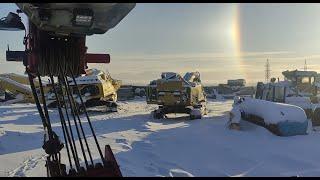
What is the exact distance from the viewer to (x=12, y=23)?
3414 millimetres

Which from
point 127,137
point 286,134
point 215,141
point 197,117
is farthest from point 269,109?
point 197,117

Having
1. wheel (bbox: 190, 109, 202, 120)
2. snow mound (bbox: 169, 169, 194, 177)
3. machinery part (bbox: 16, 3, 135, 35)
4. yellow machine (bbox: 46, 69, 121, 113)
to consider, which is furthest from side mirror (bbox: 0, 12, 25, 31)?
yellow machine (bbox: 46, 69, 121, 113)

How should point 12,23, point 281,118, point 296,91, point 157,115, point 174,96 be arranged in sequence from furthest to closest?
point 296,91 < point 157,115 < point 174,96 < point 281,118 < point 12,23

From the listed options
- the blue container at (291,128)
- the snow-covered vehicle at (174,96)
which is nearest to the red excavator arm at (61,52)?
the blue container at (291,128)

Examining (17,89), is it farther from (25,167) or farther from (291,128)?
(25,167)

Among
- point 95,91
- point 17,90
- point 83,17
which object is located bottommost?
point 17,90

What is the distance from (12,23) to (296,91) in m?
19.4

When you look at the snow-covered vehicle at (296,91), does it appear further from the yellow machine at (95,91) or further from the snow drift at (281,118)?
the yellow machine at (95,91)

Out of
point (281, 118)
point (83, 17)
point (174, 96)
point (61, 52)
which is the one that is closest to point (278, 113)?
point (281, 118)

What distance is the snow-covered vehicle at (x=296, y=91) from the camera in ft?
57.5

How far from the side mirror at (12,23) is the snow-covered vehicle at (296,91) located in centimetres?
1522

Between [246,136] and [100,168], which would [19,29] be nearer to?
[100,168]

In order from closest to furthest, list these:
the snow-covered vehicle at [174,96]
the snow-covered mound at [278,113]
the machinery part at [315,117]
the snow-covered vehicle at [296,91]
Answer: the snow-covered mound at [278,113] < the machinery part at [315,117] < the snow-covered vehicle at [296,91] < the snow-covered vehicle at [174,96]

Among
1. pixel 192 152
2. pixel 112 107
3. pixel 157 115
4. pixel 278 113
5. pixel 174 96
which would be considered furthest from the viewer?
pixel 112 107
